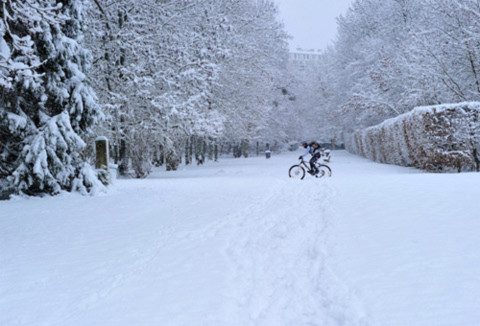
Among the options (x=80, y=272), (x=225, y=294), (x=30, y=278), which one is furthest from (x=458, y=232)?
(x=30, y=278)

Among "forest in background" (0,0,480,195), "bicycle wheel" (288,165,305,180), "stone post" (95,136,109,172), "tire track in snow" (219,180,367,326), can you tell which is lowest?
"tire track in snow" (219,180,367,326)

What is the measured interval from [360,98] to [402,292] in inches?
872

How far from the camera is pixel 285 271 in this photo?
4.39 metres

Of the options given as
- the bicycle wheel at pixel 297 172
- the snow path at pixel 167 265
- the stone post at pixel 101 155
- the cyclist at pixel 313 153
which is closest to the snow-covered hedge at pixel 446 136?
the cyclist at pixel 313 153

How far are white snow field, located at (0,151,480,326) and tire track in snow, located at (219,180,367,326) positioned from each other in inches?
0.6

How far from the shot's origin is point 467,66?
16391 mm

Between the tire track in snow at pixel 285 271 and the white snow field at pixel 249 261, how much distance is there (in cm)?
2

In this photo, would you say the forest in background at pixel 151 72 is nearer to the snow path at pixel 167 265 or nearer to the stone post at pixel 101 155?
the stone post at pixel 101 155

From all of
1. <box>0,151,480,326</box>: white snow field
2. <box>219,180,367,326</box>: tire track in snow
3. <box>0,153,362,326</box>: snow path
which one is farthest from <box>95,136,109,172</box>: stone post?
<box>219,180,367,326</box>: tire track in snow

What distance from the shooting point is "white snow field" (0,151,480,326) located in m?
3.40

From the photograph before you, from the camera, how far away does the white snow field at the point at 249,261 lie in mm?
3397

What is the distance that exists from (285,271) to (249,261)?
1.80ft

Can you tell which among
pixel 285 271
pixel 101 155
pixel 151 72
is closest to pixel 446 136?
pixel 285 271

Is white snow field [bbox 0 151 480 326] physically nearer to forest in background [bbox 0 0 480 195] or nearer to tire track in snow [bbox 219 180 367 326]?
tire track in snow [bbox 219 180 367 326]
